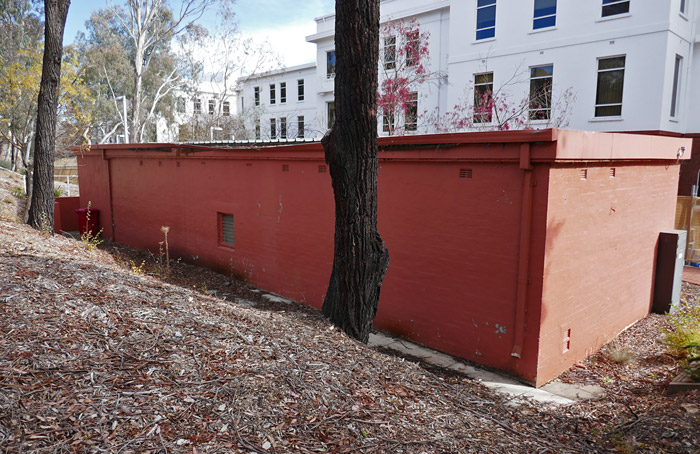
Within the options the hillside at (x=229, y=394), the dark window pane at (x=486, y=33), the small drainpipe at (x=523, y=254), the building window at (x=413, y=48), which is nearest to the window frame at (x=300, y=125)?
the building window at (x=413, y=48)

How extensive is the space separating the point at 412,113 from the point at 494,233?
55.6 ft

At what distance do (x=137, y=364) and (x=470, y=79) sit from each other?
765 inches

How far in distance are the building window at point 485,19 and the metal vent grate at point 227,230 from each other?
14.0 metres

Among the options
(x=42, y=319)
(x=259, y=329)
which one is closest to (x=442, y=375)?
(x=259, y=329)

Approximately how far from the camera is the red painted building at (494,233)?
649cm

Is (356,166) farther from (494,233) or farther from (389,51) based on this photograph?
(389,51)

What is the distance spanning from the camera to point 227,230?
12.1 metres

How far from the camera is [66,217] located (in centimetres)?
1798

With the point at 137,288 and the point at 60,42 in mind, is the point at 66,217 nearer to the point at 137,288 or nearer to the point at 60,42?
the point at 60,42

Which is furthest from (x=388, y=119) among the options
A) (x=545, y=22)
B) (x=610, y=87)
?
(x=610, y=87)

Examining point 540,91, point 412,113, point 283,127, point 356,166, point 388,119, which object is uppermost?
point 540,91

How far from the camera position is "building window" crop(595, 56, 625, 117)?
56.8ft

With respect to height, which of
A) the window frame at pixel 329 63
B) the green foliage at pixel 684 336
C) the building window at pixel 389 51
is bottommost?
the green foliage at pixel 684 336

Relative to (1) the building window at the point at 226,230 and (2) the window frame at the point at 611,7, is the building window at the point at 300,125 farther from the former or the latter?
(1) the building window at the point at 226,230
